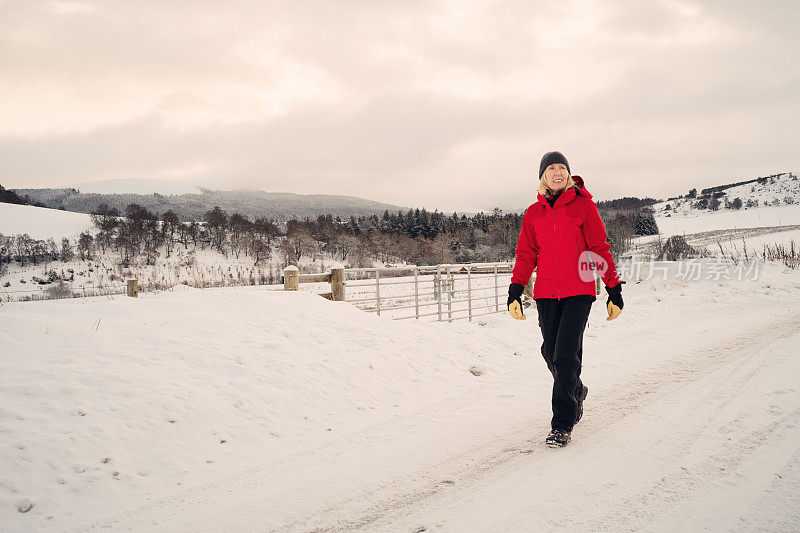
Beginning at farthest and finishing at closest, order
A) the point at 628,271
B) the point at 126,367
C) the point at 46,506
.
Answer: the point at 628,271 < the point at 126,367 < the point at 46,506

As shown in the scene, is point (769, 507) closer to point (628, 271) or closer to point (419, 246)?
point (628, 271)

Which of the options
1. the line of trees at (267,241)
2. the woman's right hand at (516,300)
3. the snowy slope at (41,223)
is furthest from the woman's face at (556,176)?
the snowy slope at (41,223)

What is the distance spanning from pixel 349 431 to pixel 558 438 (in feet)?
6.34

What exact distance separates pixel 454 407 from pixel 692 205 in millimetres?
166543

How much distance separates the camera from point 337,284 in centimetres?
954

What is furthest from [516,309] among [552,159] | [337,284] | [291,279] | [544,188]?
[291,279]

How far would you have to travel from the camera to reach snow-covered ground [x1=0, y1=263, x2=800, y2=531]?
2715 mm

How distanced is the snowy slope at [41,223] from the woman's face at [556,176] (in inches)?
3382

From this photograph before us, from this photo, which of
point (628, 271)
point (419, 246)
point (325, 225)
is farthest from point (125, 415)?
point (325, 225)

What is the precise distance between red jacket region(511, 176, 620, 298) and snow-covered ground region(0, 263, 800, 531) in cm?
128

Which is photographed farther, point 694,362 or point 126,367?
point 694,362

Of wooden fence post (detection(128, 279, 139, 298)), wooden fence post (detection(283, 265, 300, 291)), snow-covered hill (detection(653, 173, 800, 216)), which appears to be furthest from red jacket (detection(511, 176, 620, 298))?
snow-covered hill (detection(653, 173, 800, 216))

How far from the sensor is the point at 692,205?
141875mm

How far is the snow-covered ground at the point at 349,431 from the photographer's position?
2.71 meters
